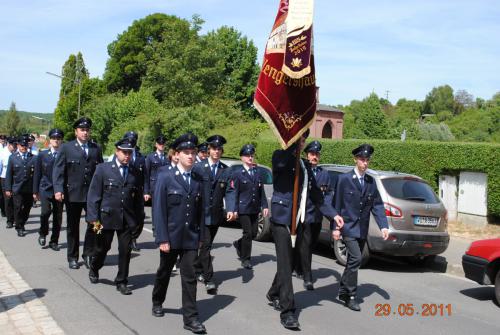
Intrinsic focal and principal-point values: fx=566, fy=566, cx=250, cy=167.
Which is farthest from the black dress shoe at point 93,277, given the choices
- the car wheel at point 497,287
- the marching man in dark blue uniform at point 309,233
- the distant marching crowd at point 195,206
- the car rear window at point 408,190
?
the car wheel at point 497,287

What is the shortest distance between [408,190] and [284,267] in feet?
14.4

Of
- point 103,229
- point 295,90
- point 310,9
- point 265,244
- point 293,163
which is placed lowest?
point 265,244

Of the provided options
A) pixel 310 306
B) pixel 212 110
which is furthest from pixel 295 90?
pixel 212 110

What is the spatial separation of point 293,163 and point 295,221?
0.65 meters

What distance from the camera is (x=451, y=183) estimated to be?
A: 51.4ft

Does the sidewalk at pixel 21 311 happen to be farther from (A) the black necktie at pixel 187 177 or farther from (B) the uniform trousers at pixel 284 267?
(B) the uniform trousers at pixel 284 267

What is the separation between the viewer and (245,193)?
9.07m

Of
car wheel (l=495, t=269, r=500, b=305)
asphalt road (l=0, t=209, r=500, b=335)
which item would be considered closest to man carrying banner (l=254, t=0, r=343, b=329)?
asphalt road (l=0, t=209, r=500, b=335)

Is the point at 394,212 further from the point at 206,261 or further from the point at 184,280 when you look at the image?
the point at 184,280

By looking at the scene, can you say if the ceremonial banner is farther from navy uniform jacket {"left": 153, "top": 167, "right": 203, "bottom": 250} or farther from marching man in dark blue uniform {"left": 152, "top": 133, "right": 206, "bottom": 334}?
navy uniform jacket {"left": 153, "top": 167, "right": 203, "bottom": 250}

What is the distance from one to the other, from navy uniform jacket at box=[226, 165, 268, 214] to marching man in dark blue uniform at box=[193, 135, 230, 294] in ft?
0.52

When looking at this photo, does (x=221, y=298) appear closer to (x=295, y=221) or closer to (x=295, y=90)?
(x=295, y=221)
